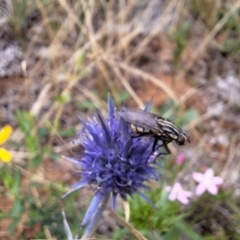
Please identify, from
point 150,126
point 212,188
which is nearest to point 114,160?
point 150,126

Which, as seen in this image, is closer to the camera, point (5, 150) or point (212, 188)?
point (5, 150)

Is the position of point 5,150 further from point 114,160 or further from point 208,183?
point 208,183

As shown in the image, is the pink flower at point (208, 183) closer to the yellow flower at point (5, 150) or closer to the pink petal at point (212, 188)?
the pink petal at point (212, 188)

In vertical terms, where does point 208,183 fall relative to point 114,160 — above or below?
above

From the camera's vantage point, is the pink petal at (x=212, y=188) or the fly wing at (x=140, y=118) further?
the pink petal at (x=212, y=188)

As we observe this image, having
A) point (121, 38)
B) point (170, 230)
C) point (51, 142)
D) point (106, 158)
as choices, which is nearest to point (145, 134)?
point (106, 158)

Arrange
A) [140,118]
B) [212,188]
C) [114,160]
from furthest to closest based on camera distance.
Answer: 1. [212,188]
2. [114,160]
3. [140,118]

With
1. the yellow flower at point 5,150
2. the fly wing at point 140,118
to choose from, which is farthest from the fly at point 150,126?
the yellow flower at point 5,150

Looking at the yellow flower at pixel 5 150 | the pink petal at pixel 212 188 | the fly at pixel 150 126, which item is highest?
the pink petal at pixel 212 188

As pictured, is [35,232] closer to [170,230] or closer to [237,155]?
[170,230]
